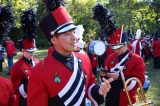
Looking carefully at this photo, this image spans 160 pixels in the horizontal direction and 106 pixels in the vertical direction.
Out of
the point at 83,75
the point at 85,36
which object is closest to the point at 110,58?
the point at 83,75

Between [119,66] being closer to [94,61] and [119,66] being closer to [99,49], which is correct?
[99,49]

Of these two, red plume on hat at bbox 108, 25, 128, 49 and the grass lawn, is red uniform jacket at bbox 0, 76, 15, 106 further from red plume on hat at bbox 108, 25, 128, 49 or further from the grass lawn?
the grass lawn

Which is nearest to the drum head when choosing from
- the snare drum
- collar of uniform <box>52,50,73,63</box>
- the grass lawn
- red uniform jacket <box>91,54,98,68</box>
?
the snare drum

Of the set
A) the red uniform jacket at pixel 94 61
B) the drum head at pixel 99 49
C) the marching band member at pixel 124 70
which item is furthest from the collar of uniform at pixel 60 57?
the red uniform jacket at pixel 94 61

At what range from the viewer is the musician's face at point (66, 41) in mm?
3559

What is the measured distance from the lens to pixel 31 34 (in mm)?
6703

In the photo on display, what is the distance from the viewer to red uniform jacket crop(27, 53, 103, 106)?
3553mm

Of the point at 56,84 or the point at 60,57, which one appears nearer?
the point at 56,84

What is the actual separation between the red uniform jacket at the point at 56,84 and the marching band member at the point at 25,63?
2.51 meters

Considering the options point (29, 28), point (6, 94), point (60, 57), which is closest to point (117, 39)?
point (29, 28)

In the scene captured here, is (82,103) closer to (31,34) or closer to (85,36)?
(31,34)

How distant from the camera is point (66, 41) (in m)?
3.57

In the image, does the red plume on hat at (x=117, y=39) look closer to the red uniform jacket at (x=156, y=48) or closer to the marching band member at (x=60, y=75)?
the marching band member at (x=60, y=75)

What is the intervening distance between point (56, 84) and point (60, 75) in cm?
11
